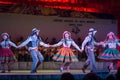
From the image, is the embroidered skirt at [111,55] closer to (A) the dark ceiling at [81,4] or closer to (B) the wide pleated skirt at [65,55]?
(B) the wide pleated skirt at [65,55]

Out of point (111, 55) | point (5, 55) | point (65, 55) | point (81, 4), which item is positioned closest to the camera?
point (5, 55)

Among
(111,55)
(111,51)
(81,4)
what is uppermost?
(81,4)

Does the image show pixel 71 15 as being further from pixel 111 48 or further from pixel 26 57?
pixel 111 48

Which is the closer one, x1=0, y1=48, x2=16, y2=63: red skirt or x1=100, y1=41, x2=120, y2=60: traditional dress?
x1=0, y1=48, x2=16, y2=63: red skirt

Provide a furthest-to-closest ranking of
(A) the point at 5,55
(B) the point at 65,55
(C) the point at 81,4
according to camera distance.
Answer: (C) the point at 81,4 < (B) the point at 65,55 < (A) the point at 5,55

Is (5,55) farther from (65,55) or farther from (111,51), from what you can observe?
(111,51)

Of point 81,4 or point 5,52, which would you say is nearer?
point 5,52

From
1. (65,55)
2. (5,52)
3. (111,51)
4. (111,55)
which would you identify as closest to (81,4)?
(111,51)

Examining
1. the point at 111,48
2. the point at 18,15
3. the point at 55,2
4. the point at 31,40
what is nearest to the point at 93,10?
the point at 55,2

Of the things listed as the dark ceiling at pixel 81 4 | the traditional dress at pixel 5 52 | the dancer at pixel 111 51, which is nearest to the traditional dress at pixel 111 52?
the dancer at pixel 111 51

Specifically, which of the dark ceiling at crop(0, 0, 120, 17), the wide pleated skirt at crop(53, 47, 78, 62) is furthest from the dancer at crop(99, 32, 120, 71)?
the dark ceiling at crop(0, 0, 120, 17)

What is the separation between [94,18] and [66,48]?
6282mm

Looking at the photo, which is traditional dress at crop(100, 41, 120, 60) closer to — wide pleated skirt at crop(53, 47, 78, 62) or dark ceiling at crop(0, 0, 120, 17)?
wide pleated skirt at crop(53, 47, 78, 62)

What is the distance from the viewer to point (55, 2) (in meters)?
17.7
